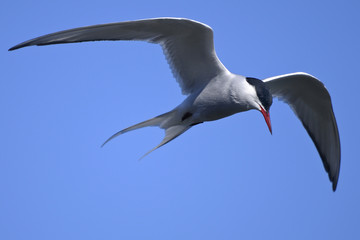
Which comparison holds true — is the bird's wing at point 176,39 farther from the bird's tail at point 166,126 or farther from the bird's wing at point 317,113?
the bird's wing at point 317,113

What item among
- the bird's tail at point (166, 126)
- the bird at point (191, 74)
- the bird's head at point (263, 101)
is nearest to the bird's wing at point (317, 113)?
the bird at point (191, 74)

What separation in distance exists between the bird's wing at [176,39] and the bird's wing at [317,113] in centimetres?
123

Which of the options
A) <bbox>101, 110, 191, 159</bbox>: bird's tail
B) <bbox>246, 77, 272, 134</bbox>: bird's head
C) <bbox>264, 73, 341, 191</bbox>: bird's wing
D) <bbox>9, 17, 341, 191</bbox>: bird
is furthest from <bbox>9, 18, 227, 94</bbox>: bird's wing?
<bbox>264, 73, 341, 191</bbox>: bird's wing

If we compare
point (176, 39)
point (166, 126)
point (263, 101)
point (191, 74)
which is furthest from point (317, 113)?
point (176, 39)

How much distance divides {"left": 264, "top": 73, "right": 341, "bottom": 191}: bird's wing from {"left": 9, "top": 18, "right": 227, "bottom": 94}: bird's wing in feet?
4.03

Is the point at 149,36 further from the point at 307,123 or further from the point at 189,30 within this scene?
the point at 307,123

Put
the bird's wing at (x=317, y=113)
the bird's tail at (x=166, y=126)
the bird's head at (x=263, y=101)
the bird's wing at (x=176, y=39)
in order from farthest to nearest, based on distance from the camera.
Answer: the bird's wing at (x=317, y=113) < the bird's tail at (x=166, y=126) < the bird's head at (x=263, y=101) < the bird's wing at (x=176, y=39)

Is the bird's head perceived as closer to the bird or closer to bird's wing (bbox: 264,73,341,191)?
the bird

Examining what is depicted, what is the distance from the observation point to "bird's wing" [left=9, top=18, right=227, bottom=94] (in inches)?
185

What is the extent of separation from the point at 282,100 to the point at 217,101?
1692 mm

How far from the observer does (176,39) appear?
5.37 metres

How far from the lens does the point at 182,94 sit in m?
5.78

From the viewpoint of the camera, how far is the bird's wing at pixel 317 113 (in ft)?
21.4

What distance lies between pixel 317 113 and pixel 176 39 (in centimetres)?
244
